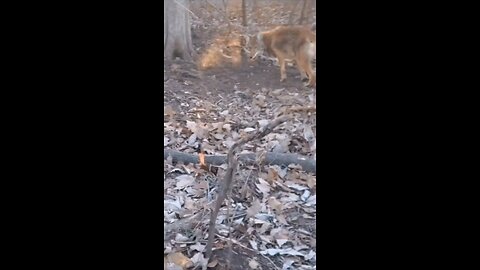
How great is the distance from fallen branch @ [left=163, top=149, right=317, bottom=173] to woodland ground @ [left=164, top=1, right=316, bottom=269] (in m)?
0.01

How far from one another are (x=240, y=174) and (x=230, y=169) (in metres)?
0.03

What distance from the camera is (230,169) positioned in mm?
1439

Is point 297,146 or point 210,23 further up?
point 210,23

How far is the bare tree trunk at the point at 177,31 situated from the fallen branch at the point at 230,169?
0.26m

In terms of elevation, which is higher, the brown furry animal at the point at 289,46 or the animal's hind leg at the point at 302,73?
the brown furry animal at the point at 289,46

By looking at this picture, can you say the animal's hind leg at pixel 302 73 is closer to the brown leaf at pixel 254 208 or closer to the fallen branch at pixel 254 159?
the fallen branch at pixel 254 159

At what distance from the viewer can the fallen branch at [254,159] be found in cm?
142

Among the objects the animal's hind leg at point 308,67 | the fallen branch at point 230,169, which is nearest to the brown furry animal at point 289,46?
the animal's hind leg at point 308,67

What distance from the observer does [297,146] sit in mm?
1425

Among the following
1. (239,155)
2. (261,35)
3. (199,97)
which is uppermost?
(261,35)

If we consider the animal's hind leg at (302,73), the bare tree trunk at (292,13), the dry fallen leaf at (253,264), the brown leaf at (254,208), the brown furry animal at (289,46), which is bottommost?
the dry fallen leaf at (253,264)

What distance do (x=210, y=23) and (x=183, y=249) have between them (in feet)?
2.01

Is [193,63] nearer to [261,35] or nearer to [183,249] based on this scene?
[261,35]
